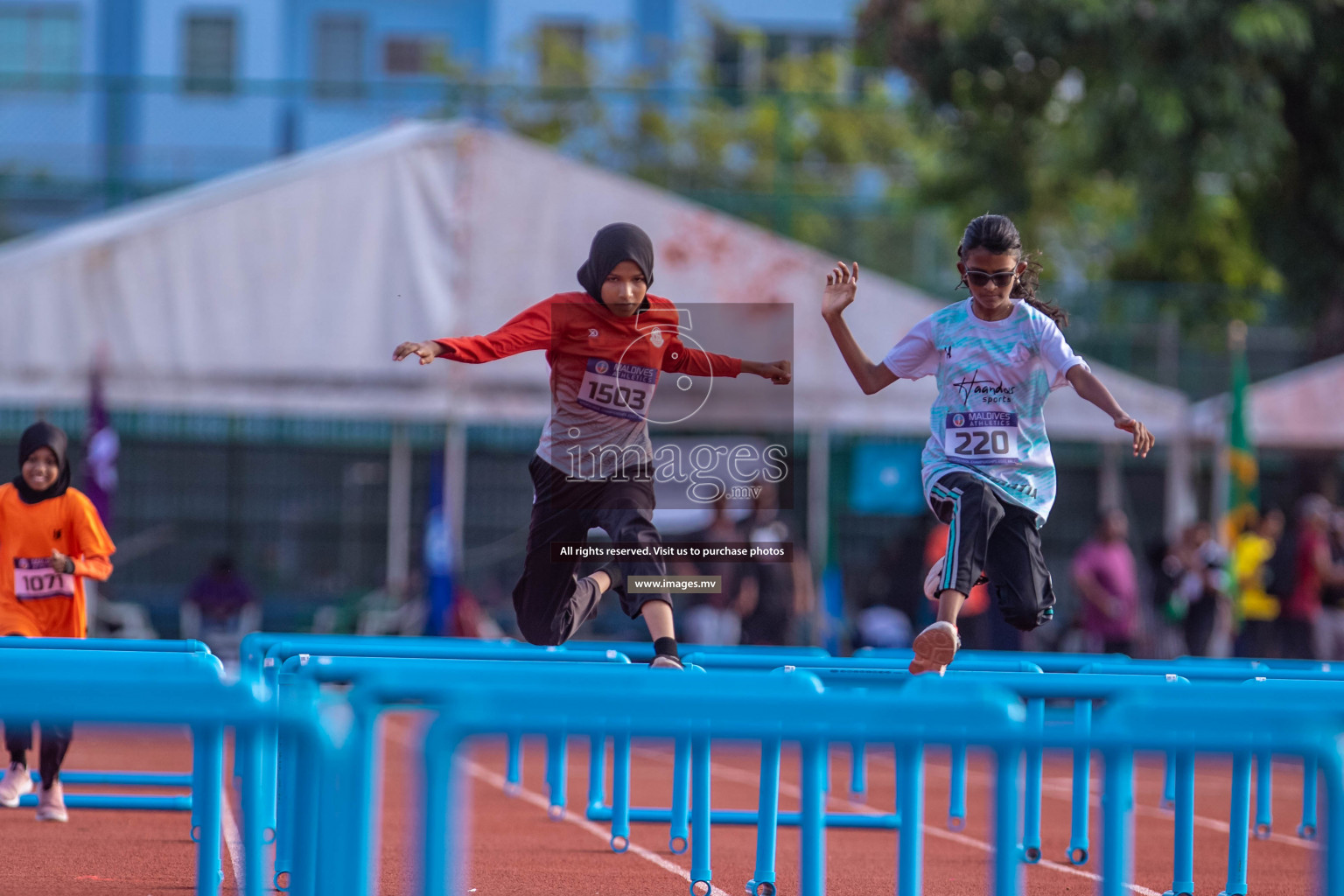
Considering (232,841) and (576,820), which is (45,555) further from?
(576,820)

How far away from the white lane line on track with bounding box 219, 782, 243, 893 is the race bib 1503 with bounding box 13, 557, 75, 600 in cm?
116

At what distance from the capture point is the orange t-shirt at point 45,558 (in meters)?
7.49

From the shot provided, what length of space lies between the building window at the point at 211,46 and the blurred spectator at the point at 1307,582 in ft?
65.1

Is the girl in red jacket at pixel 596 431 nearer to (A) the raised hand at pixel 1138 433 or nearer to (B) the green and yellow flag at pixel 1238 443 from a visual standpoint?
(A) the raised hand at pixel 1138 433

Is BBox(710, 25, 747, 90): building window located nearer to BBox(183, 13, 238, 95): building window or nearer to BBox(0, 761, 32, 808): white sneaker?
BBox(183, 13, 238, 95): building window

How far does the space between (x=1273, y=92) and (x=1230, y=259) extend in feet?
13.8

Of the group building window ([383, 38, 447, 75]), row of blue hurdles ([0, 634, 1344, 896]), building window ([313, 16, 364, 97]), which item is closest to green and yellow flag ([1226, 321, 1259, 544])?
row of blue hurdles ([0, 634, 1344, 896])

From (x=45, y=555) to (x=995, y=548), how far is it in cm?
416

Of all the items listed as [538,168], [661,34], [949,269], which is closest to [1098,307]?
[949,269]

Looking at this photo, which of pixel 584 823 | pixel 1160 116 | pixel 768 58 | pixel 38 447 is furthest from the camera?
pixel 768 58

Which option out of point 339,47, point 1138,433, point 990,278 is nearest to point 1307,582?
point 1138,433

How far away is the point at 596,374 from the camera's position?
616 cm

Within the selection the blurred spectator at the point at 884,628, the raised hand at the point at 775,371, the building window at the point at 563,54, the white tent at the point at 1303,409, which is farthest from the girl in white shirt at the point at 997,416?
the building window at the point at 563,54

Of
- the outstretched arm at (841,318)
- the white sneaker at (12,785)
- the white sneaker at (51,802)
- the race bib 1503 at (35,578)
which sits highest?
the outstretched arm at (841,318)
